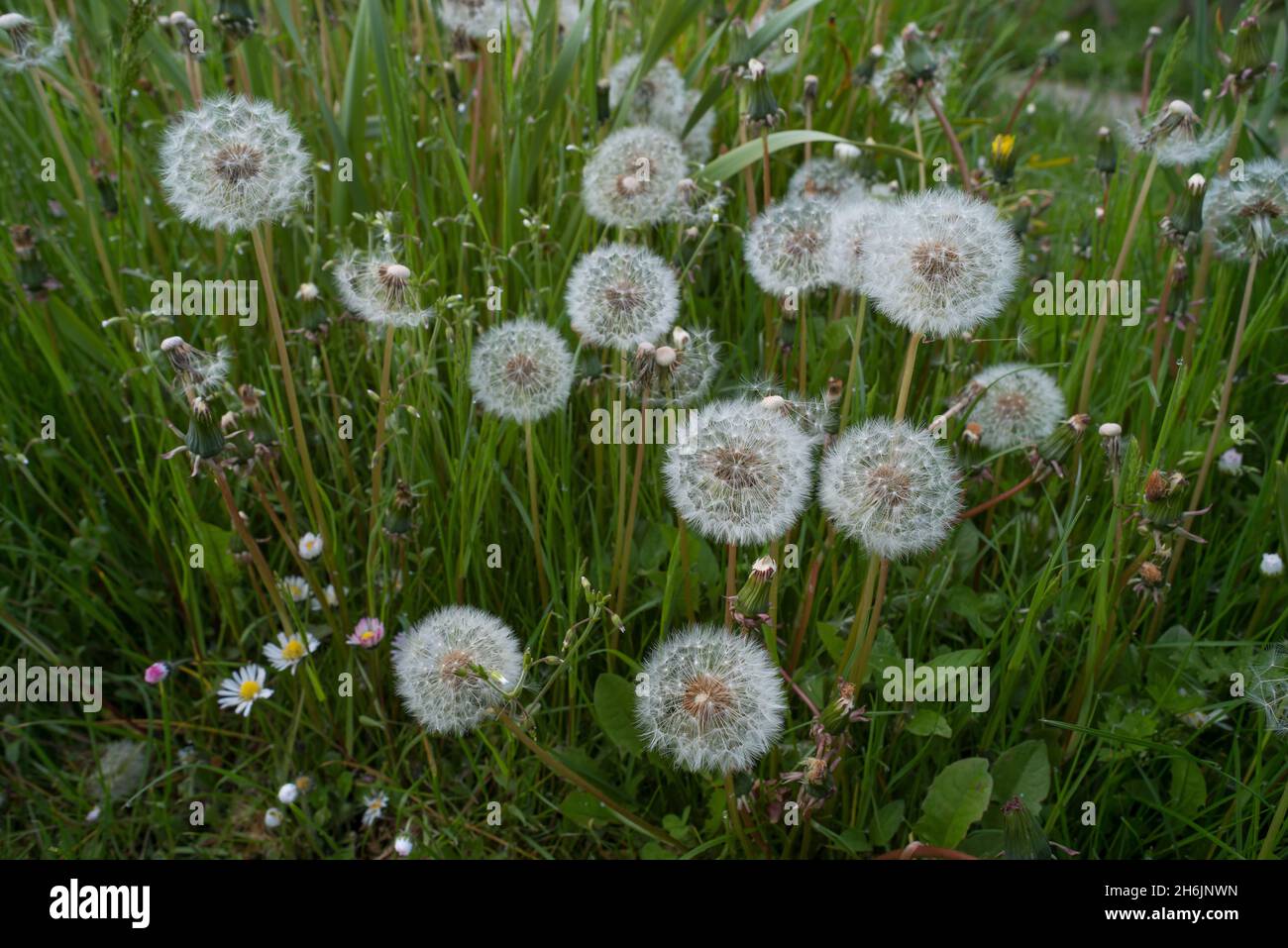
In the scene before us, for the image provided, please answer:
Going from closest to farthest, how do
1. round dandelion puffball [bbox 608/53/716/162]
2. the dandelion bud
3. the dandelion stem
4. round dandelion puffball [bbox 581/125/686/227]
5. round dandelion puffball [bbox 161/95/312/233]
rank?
the dandelion bud → round dandelion puffball [bbox 161/95/312/233] → the dandelion stem → round dandelion puffball [bbox 581/125/686/227] → round dandelion puffball [bbox 608/53/716/162]

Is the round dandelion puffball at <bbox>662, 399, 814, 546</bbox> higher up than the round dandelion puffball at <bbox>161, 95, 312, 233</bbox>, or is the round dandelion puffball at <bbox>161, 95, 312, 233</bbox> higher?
the round dandelion puffball at <bbox>161, 95, 312, 233</bbox>

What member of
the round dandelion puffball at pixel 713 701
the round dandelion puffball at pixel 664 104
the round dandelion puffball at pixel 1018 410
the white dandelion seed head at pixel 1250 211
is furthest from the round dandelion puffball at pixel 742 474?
the round dandelion puffball at pixel 664 104

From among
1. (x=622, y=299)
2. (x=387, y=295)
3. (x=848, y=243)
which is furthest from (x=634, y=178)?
(x=387, y=295)

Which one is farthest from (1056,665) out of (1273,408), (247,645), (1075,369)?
(247,645)

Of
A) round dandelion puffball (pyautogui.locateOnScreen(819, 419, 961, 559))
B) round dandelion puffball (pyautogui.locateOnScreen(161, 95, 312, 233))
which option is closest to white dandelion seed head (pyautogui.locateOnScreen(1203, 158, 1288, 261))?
round dandelion puffball (pyautogui.locateOnScreen(819, 419, 961, 559))

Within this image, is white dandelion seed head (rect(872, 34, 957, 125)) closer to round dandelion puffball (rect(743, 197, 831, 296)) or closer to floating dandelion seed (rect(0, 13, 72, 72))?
round dandelion puffball (rect(743, 197, 831, 296))

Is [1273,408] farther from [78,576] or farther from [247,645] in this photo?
[78,576]
